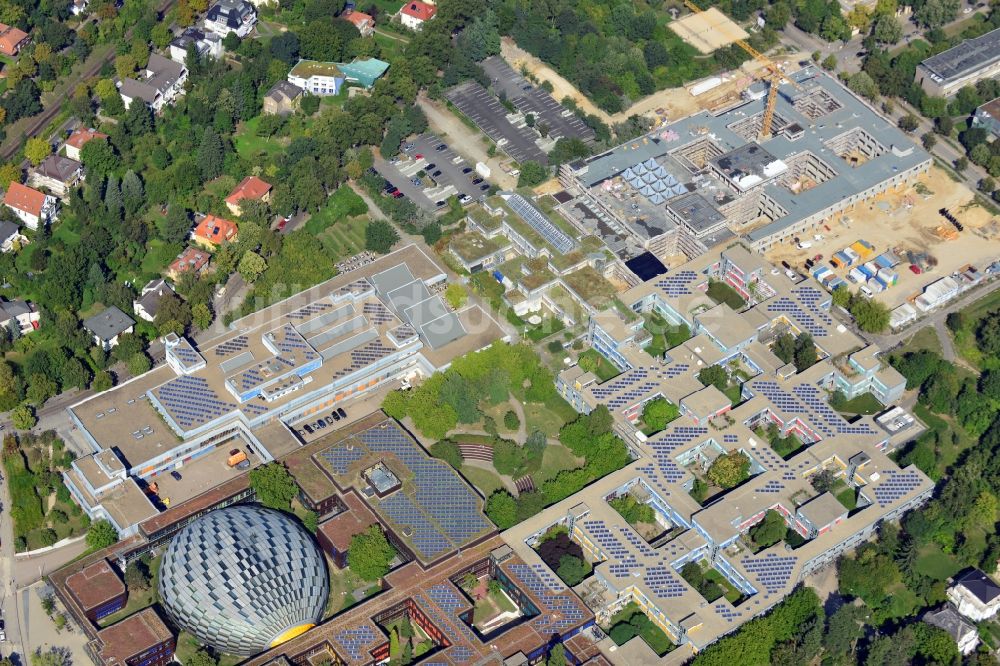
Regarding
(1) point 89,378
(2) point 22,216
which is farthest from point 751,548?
(2) point 22,216

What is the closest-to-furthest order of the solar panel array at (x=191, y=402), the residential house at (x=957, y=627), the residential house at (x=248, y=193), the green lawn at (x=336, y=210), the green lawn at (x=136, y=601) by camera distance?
1. the residential house at (x=957, y=627)
2. the green lawn at (x=136, y=601)
3. the solar panel array at (x=191, y=402)
4. the green lawn at (x=336, y=210)
5. the residential house at (x=248, y=193)

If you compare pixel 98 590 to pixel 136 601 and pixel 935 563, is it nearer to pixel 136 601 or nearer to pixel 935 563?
pixel 136 601

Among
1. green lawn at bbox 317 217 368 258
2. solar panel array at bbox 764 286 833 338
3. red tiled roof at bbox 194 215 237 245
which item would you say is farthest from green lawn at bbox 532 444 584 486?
red tiled roof at bbox 194 215 237 245

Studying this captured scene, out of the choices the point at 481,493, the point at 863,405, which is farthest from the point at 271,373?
the point at 863,405

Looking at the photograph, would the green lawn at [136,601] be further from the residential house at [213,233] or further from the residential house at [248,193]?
the residential house at [248,193]

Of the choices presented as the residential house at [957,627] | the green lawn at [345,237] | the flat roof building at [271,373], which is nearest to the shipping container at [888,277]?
the residential house at [957,627]

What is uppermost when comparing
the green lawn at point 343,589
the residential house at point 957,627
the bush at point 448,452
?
the bush at point 448,452

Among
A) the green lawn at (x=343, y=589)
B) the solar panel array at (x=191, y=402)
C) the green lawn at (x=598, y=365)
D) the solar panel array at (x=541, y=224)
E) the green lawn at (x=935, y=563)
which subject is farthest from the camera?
the solar panel array at (x=541, y=224)
